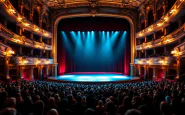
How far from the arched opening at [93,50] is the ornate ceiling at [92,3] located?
227 centimetres

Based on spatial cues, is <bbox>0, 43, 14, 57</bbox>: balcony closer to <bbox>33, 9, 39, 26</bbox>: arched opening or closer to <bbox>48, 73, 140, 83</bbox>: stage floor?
<bbox>48, 73, 140, 83</bbox>: stage floor

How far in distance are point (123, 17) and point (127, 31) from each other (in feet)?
7.05

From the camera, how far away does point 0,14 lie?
12453mm

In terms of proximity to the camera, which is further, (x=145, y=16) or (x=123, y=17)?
(x=123, y=17)

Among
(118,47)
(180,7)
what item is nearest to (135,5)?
(118,47)

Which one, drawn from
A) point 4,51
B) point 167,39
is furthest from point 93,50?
point 4,51

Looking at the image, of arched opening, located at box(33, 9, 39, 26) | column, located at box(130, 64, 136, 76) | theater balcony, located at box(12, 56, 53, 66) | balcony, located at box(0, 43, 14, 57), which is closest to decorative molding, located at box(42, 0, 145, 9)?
arched opening, located at box(33, 9, 39, 26)

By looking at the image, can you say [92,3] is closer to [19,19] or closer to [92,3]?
[92,3]

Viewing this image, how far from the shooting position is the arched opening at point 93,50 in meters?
21.4

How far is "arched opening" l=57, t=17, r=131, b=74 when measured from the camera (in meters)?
21.4

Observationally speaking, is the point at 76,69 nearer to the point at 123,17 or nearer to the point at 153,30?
the point at 123,17

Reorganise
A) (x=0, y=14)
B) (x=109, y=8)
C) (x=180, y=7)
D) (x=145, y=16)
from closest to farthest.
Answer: (x=180, y=7) → (x=0, y=14) → (x=145, y=16) → (x=109, y=8)

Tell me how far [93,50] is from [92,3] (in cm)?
809

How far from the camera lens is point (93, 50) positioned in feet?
78.2
